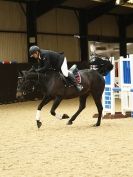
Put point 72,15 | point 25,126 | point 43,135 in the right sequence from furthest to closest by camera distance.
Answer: point 72,15
point 25,126
point 43,135

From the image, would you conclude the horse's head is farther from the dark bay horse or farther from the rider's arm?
the rider's arm

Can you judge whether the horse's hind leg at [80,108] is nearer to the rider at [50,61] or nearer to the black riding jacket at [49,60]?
the rider at [50,61]

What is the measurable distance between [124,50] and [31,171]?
26.3 m

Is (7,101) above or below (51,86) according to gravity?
below

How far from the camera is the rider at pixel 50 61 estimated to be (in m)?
10.5

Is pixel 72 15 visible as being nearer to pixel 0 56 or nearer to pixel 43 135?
pixel 0 56

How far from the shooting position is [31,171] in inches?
243

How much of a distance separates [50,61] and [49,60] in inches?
4.7

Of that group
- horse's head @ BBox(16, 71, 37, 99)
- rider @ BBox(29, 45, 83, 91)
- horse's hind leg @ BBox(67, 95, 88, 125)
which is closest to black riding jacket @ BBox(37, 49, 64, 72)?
rider @ BBox(29, 45, 83, 91)

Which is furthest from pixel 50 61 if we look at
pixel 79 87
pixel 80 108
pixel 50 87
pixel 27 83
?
pixel 80 108

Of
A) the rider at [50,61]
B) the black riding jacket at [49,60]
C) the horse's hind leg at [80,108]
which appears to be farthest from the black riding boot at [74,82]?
the horse's hind leg at [80,108]

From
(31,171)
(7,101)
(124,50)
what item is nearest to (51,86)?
(31,171)

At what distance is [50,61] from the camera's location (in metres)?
10.8

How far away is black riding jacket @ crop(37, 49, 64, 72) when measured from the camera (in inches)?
419
